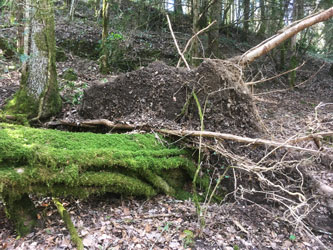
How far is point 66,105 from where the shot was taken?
5816 mm

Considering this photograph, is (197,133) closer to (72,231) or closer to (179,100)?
(179,100)

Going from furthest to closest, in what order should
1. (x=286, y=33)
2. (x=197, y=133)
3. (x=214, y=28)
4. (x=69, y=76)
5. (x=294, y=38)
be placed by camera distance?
(x=294, y=38)
(x=214, y=28)
(x=69, y=76)
(x=286, y=33)
(x=197, y=133)

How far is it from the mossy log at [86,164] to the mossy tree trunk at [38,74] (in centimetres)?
177

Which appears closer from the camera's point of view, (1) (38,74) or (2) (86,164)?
(2) (86,164)

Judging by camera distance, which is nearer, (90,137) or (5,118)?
(90,137)

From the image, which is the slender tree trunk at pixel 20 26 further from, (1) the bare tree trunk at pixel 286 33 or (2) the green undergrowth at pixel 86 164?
(1) the bare tree trunk at pixel 286 33

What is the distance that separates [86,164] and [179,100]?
2.35 m

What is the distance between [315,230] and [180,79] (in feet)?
11.4

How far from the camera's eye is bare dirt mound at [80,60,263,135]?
463 centimetres

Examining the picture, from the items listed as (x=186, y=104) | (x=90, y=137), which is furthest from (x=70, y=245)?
(x=186, y=104)

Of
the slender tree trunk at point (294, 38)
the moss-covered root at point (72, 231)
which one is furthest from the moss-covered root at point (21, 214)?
the slender tree trunk at point (294, 38)

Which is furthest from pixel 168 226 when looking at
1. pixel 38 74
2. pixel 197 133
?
pixel 38 74

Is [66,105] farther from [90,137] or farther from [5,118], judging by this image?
[90,137]

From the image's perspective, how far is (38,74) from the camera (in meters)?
5.00
